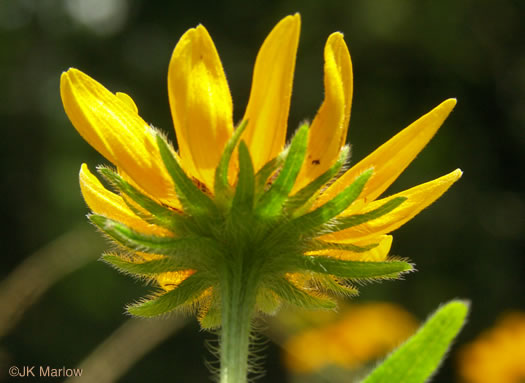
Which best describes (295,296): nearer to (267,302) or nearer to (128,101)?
(267,302)

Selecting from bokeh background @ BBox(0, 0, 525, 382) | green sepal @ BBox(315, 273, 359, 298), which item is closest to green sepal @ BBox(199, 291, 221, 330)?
green sepal @ BBox(315, 273, 359, 298)

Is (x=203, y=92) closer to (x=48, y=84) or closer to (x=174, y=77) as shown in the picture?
(x=174, y=77)

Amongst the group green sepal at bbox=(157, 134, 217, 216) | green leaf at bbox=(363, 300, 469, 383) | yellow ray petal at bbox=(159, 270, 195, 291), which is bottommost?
green leaf at bbox=(363, 300, 469, 383)

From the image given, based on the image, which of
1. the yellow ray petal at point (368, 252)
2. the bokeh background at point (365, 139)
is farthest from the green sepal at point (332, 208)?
the bokeh background at point (365, 139)

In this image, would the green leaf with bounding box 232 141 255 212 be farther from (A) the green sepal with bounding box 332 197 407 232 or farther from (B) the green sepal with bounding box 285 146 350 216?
(A) the green sepal with bounding box 332 197 407 232

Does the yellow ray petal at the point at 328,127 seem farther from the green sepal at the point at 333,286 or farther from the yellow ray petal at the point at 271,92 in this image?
the green sepal at the point at 333,286
